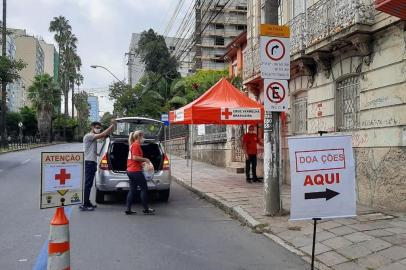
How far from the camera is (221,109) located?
12836mm

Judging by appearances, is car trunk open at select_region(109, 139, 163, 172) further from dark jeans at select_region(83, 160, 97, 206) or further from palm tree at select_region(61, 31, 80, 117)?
palm tree at select_region(61, 31, 80, 117)

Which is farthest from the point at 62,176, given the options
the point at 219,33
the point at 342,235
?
the point at 219,33

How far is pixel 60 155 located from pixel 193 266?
7.27 ft

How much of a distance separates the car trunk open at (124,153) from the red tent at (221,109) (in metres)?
1.64

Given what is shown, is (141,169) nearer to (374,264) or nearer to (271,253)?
(271,253)

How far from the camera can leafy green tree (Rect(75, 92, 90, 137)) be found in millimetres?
100438

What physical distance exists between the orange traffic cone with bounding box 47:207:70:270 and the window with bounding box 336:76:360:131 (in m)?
7.34

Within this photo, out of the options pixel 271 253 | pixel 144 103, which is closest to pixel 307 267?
pixel 271 253

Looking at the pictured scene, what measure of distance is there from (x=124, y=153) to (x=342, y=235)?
6206mm

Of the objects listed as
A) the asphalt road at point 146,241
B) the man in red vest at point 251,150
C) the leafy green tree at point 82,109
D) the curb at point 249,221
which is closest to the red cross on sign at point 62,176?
the asphalt road at point 146,241

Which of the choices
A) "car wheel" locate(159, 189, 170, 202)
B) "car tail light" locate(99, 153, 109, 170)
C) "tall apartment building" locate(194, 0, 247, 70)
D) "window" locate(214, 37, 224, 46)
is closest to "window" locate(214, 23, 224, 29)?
"tall apartment building" locate(194, 0, 247, 70)

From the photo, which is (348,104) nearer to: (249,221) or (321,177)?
(249,221)

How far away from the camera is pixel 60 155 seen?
487 centimetres

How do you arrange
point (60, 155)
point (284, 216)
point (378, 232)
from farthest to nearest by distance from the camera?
point (284, 216)
point (378, 232)
point (60, 155)
